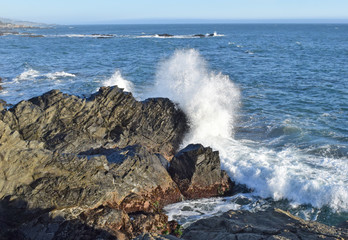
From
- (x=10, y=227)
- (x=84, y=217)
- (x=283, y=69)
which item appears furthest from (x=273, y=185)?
(x=283, y=69)

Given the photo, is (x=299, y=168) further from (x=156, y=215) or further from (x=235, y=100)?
(x=235, y=100)

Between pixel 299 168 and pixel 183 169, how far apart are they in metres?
5.18

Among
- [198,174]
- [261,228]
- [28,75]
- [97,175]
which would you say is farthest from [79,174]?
[28,75]

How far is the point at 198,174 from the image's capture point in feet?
38.7

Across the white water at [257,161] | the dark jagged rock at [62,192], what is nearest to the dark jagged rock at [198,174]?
the white water at [257,161]

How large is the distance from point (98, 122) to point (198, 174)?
5.02 meters

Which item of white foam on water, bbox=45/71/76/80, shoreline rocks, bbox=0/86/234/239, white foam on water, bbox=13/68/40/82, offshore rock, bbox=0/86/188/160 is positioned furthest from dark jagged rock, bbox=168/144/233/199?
white foam on water, bbox=13/68/40/82

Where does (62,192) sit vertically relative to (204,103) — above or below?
below

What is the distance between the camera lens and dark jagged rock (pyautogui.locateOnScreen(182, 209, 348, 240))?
6.76 meters

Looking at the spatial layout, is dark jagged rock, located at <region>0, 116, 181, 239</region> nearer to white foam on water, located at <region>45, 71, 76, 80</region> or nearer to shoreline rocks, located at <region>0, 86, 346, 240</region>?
shoreline rocks, located at <region>0, 86, 346, 240</region>

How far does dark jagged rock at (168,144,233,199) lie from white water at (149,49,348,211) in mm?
1389

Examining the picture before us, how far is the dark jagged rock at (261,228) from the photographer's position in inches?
266

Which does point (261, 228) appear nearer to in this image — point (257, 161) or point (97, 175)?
point (97, 175)

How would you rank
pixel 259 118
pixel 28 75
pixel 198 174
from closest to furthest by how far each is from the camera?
pixel 198 174 < pixel 259 118 < pixel 28 75
